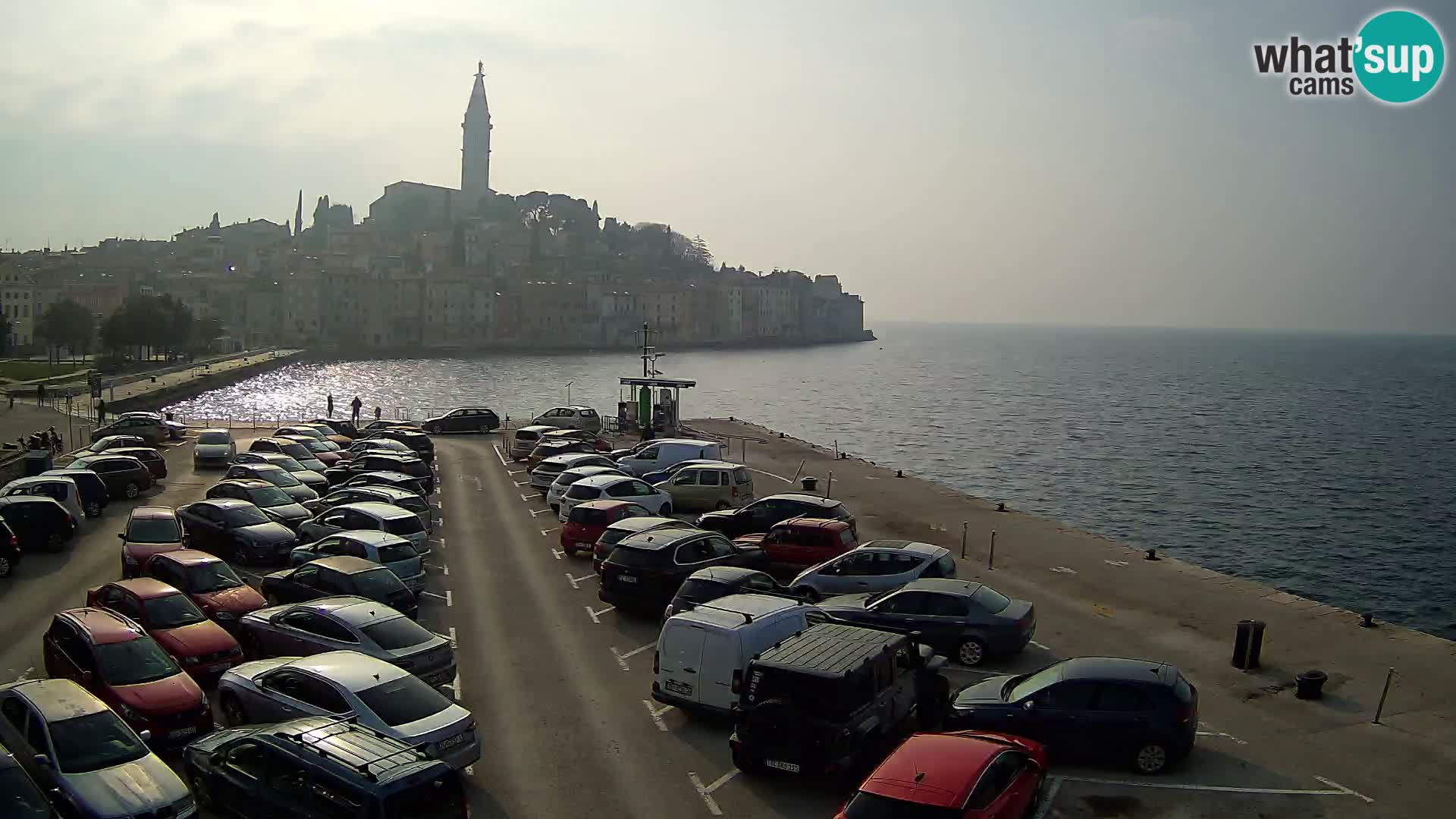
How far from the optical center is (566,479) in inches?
967

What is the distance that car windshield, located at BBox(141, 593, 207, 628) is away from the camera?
12.2m

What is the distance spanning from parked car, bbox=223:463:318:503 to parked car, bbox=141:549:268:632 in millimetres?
8313

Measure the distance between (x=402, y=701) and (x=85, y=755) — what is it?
2483mm

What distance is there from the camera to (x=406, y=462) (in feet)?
84.5

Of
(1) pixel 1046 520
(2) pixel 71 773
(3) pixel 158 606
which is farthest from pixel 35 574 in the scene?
(1) pixel 1046 520

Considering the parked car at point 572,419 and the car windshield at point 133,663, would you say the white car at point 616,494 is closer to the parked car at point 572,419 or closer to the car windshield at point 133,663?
the car windshield at point 133,663

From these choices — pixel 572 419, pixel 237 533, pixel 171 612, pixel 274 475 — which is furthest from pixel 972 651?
pixel 572 419

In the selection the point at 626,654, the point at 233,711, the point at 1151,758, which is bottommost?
the point at 626,654

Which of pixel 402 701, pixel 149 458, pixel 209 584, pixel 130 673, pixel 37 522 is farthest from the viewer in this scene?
pixel 149 458

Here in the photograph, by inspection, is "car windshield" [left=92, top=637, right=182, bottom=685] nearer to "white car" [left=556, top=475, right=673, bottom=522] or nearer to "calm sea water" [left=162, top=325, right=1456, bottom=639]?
"white car" [left=556, top=475, right=673, bottom=522]

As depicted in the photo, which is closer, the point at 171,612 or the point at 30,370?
the point at 171,612

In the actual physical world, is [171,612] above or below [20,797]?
below

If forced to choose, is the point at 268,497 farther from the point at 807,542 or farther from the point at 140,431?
the point at 140,431

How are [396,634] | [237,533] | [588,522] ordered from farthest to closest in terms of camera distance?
[588,522], [237,533], [396,634]
